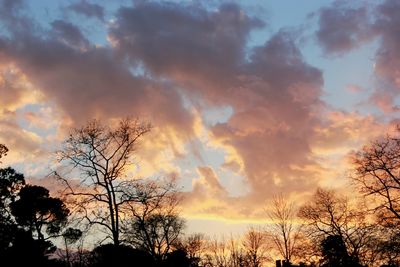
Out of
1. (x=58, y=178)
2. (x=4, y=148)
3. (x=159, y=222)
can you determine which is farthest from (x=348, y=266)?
(x=4, y=148)

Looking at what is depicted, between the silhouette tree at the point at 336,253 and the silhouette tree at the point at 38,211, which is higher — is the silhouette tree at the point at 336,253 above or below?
below

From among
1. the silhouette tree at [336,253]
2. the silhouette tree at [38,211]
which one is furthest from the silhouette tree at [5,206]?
the silhouette tree at [336,253]

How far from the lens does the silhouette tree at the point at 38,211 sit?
1808 inches

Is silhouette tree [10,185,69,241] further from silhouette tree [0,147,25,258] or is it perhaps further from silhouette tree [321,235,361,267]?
silhouette tree [321,235,361,267]

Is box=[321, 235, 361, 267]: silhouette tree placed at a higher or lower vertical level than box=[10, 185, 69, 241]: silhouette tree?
lower

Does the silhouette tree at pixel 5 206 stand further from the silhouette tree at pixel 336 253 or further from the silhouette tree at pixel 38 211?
the silhouette tree at pixel 336 253

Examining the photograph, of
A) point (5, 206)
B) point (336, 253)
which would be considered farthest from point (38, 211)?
point (336, 253)

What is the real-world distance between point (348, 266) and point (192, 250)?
43389mm

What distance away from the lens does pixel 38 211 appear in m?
48.0

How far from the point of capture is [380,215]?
3080 centimetres

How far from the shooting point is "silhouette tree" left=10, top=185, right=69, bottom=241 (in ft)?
151

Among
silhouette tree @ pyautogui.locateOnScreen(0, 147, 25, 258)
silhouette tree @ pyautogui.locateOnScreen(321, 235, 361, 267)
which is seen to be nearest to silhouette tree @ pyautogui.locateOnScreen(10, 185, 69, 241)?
silhouette tree @ pyautogui.locateOnScreen(0, 147, 25, 258)

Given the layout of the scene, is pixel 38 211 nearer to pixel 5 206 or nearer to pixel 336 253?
pixel 5 206

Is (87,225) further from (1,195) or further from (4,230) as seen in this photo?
(1,195)
